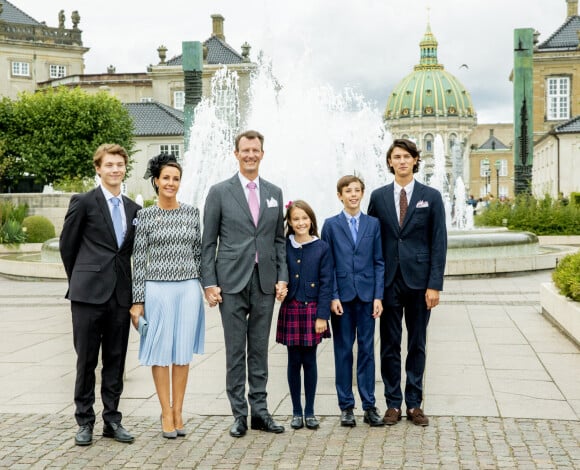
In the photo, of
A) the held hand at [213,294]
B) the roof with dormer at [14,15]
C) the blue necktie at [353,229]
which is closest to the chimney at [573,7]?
the roof with dormer at [14,15]

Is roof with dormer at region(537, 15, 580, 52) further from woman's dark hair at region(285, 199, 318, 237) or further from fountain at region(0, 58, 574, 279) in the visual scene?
woman's dark hair at region(285, 199, 318, 237)

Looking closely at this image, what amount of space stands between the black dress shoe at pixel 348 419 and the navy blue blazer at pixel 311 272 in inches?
31.1

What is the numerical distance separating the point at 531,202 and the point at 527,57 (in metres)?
5.66

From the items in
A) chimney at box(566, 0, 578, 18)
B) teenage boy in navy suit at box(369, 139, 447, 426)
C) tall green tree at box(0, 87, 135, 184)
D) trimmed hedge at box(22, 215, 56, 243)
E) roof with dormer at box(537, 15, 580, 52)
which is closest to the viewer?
teenage boy in navy suit at box(369, 139, 447, 426)

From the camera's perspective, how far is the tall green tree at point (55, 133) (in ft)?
176

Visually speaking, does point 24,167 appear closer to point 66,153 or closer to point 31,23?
point 66,153

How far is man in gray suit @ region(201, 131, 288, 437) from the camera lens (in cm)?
651

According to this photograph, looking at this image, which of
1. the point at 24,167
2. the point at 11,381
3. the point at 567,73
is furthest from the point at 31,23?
the point at 11,381

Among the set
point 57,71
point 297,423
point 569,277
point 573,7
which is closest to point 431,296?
point 297,423

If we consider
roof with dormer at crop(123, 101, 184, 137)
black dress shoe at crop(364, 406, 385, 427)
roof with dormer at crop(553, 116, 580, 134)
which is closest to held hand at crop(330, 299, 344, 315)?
black dress shoe at crop(364, 406, 385, 427)

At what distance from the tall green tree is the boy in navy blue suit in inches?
1906

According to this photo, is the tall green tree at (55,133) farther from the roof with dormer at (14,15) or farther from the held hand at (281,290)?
the held hand at (281,290)

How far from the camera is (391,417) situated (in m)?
6.68

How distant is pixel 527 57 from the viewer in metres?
29.3
